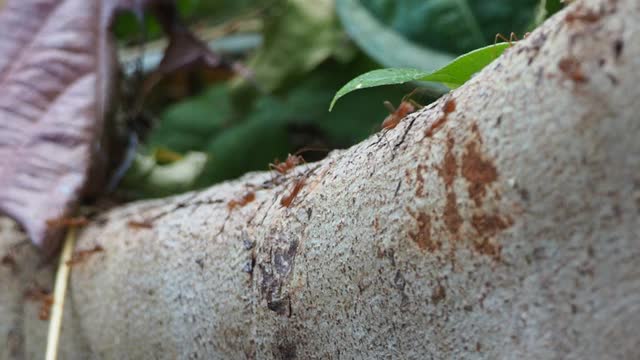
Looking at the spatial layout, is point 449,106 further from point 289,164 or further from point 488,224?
point 289,164

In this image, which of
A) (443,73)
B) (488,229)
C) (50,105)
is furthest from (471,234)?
(50,105)

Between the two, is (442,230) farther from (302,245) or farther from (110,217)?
(110,217)

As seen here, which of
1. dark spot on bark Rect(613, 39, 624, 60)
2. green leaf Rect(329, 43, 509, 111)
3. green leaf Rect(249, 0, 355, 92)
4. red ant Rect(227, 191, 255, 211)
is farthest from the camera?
green leaf Rect(249, 0, 355, 92)

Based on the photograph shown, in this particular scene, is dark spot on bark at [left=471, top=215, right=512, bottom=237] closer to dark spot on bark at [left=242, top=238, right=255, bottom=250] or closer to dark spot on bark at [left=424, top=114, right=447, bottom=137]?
dark spot on bark at [left=424, top=114, right=447, bottom=137]

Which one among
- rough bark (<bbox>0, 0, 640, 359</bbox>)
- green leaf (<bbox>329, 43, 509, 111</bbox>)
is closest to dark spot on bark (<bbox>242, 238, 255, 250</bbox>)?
rough bark (<bbox>0, 0, 640, 359</bbox>)

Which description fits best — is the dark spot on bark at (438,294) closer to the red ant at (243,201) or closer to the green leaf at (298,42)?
the red ant at (243,201)

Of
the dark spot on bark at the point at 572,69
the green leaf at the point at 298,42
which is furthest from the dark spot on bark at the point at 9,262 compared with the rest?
the dark spot on bark at the point at 572,69
